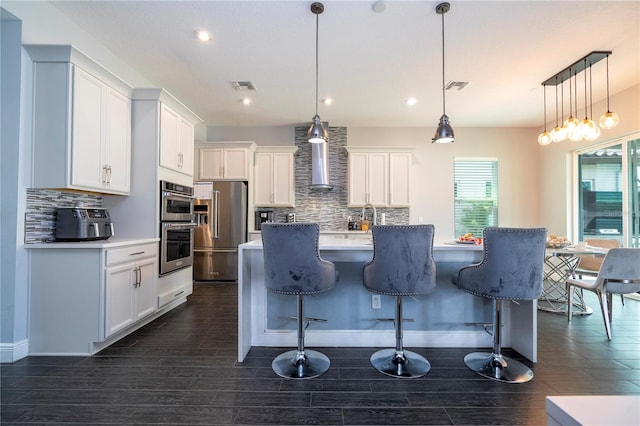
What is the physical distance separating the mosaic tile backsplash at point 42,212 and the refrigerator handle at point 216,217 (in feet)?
7.41

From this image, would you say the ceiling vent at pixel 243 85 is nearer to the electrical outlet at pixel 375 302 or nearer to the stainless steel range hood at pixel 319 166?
the stainless steel range hood at pixel 319 166

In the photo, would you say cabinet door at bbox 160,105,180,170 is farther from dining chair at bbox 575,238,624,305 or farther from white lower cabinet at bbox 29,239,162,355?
dining chair at bbox 575,238,624,305

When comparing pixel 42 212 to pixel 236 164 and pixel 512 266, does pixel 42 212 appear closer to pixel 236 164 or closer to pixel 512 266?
pixel 236 164

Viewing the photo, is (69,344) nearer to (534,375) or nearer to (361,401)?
(361,401)

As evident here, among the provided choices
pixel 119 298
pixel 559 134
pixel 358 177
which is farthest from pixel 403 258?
pixel 358 177

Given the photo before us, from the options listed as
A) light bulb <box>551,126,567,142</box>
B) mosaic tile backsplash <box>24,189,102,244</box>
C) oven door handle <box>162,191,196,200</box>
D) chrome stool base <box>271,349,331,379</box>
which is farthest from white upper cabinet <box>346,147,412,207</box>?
mosaic tile backsplash <box>24,189,102,244</box>

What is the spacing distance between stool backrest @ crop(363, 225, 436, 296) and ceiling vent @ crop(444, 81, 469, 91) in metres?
2.70

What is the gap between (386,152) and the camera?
5289mm

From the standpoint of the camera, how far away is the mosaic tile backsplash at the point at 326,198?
18.1ft

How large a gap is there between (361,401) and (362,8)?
2.91 meters

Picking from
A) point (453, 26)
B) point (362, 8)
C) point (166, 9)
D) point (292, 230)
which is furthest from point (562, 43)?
point (166, 9)

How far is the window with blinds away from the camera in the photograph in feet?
18.6

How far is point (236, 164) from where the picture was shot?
199 inches

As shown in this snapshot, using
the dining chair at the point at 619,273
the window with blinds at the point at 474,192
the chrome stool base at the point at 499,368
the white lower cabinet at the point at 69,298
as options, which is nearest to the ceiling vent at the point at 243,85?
the white lower cabinet at the point at 69,298
